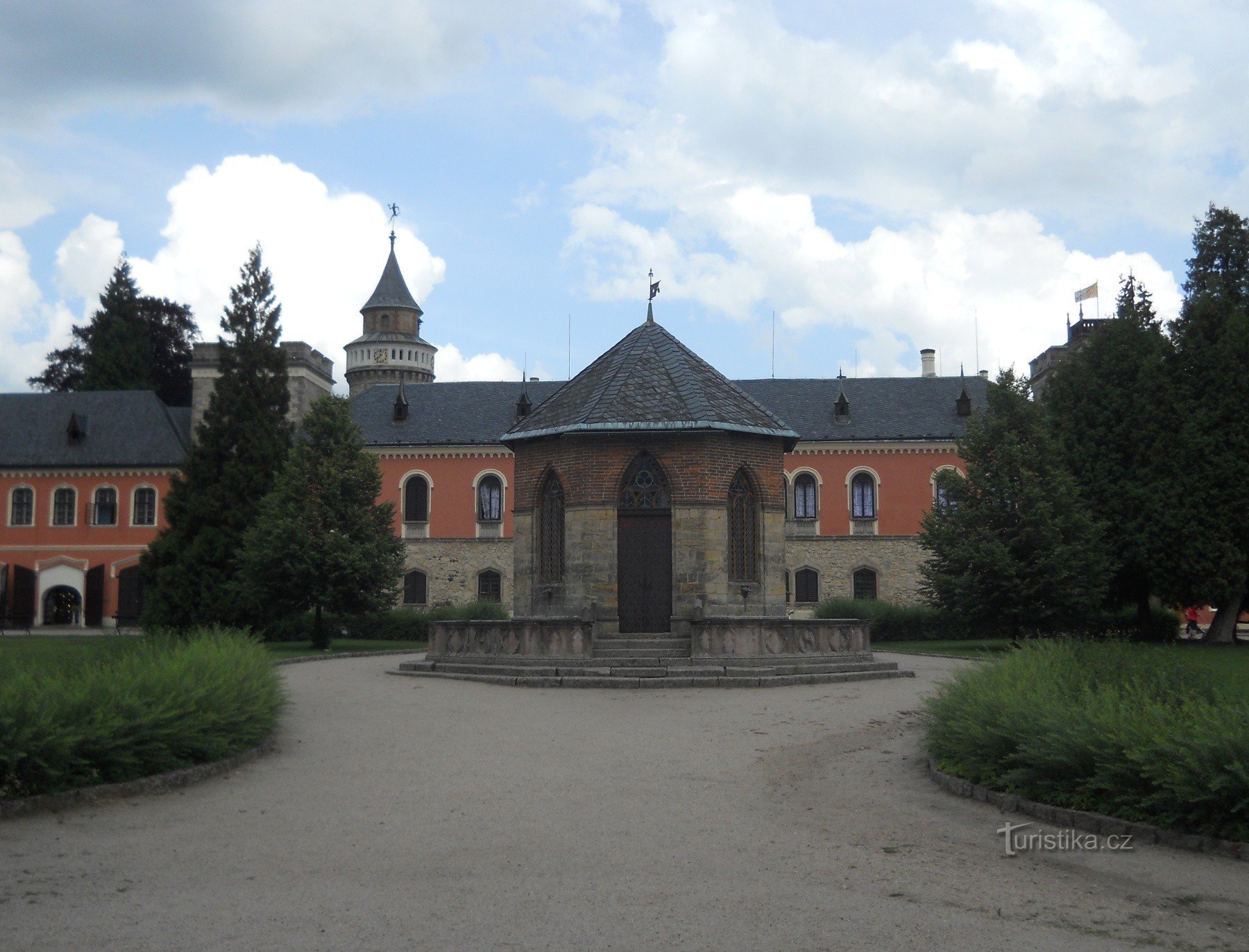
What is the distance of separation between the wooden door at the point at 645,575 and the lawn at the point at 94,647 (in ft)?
23.2

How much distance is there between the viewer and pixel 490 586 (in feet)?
160

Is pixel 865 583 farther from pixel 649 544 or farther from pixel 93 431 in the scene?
pixel 93 431

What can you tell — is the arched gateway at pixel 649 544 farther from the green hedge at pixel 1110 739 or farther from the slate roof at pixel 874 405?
the slate roof at pixel 874 405

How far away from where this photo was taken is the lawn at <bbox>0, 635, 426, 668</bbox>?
13.1 m

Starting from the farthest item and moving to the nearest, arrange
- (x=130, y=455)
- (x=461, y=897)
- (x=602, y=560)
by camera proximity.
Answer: (x=130, y=455), (x=602, y=560), (x=461, y=897)

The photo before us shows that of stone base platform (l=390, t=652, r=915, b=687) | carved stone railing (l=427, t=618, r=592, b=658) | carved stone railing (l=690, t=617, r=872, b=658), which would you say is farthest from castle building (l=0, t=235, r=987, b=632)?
carved stone railing (l=690, t=617, r=872, b=658)

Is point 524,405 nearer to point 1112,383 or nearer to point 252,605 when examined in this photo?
point 252,605

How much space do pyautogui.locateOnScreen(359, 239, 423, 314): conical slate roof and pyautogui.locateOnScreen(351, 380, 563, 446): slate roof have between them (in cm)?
2031

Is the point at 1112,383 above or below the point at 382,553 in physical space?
above

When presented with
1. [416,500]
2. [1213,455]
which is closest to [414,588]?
[416,500]

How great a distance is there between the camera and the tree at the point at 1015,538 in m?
28.6

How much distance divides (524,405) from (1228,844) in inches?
1724

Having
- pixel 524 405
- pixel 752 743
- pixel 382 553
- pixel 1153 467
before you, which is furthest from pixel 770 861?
pixel 524 405

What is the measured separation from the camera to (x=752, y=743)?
12781mm
